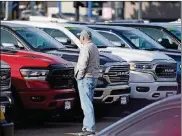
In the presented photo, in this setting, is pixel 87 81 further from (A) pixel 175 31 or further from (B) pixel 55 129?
(A) pixel 175 31

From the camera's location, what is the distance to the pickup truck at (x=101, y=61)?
1339 cm

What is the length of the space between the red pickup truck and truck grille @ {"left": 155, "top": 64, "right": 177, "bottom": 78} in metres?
3.03

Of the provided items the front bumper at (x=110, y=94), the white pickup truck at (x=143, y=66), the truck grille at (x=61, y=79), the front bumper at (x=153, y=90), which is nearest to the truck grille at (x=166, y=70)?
the white pickup truck at (x=143, y=66)

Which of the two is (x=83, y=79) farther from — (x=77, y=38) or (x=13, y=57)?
(x=77, y=38)

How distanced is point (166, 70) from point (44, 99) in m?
3.83

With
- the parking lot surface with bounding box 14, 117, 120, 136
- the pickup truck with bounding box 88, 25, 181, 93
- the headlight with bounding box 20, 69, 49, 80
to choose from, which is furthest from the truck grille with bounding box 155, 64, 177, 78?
the headlight with bounding box 20, 69, 49, 80

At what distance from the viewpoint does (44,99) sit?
12281mm

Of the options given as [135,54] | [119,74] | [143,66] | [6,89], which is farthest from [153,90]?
[6,89]

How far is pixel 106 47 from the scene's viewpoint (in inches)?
610

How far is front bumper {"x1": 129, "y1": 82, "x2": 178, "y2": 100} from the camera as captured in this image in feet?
48.6

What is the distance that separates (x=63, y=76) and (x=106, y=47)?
3136 mm

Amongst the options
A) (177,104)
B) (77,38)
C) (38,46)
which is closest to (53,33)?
(77,38)

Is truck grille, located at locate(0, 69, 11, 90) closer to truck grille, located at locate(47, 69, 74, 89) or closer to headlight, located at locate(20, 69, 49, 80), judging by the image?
headlight, located at locate(20, 69, 49, 80)

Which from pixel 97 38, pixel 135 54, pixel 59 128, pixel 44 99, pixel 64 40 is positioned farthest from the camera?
pixel 97 38
